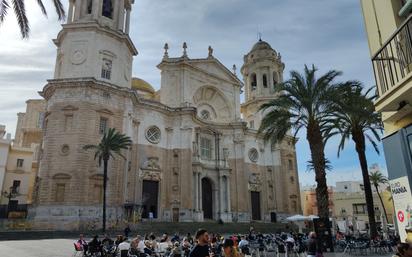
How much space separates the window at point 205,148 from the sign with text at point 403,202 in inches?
1191

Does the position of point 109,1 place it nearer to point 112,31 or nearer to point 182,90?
point 112,31

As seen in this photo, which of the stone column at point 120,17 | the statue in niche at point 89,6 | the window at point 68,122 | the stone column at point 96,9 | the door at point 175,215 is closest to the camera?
the window at point 68,122

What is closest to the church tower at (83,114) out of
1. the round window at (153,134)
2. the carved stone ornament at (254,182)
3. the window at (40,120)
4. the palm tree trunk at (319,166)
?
the round window at (153,134)

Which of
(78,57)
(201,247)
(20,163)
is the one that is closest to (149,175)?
(78,57)

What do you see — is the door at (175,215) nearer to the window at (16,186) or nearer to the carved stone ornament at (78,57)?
the carved stone ornament at (78,57)

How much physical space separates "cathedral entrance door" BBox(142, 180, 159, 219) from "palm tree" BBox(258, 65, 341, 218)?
17202 millimetres

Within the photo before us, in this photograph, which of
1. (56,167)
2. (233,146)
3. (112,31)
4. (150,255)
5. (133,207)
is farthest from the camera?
(233,146)

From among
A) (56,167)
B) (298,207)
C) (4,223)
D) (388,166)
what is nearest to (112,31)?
(56,167)

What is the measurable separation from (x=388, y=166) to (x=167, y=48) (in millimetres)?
33364

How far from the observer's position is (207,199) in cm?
3728

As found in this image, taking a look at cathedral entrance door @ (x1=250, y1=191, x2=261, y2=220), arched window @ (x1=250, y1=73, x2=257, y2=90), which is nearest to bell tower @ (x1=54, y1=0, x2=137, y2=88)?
cathedral entrance door @ (x1=250, y1=191, x2=261, y2=220)

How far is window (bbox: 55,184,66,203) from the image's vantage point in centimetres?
2512

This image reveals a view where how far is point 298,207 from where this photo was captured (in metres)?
44.0

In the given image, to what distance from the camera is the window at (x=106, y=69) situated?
30.0 meters
